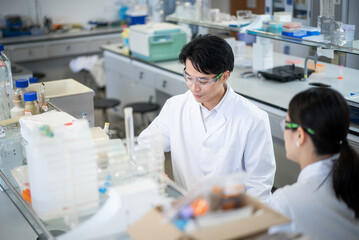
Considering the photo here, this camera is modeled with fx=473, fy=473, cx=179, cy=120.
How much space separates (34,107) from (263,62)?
2.22 meters

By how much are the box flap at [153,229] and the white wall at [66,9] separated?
6072 millimetres

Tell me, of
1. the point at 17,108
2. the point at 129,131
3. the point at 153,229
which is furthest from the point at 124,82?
the point at 153,229

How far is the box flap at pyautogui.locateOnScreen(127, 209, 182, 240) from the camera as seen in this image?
110 centimetres

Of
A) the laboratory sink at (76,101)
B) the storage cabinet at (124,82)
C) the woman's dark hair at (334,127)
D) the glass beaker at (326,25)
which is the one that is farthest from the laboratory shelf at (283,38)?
the woman's dark hair at (334,127)

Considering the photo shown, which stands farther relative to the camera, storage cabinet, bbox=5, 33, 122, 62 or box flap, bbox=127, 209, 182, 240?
storage cabinet, bbox=5, 33, 122, 62

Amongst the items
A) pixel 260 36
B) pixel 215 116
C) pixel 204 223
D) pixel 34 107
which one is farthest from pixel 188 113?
pixel 260 36

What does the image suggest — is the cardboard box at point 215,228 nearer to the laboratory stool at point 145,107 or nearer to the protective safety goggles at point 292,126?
the protective safety goggles at point 292,126

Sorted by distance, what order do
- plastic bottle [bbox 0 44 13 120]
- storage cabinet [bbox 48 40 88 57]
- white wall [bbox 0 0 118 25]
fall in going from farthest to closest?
white wall [bbox 0 0 118 25], storage cabinet [bbox 48 40 88 57], plastic bottle [bbox 0 44 13 120]

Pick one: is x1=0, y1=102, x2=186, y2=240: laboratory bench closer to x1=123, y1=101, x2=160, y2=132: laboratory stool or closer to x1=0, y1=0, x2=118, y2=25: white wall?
x1=123, y1=101, x2=160, y2=132: laboratory stool

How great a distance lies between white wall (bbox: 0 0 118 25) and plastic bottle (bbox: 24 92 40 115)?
478cm

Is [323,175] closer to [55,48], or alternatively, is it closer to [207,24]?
[207,24]

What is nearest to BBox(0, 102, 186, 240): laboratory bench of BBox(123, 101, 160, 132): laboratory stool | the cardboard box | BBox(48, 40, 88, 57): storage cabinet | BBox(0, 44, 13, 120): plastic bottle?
BBox(0, 44, 13, 120): plastic bottle

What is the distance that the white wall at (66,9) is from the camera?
657 cm

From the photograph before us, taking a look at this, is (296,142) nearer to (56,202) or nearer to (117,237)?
(117,237)
